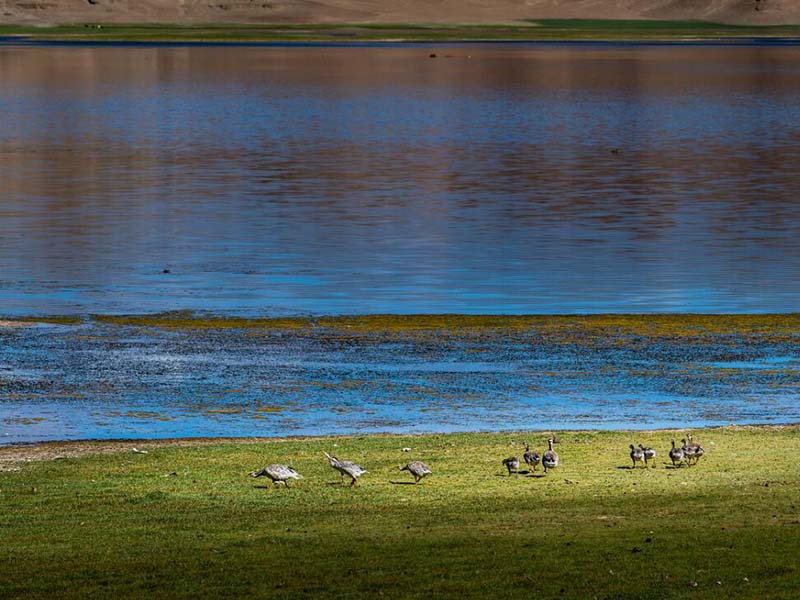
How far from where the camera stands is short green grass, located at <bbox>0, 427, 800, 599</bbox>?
15.3 m

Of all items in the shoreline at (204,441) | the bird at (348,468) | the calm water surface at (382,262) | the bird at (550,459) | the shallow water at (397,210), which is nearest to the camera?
the bird at (348,468)

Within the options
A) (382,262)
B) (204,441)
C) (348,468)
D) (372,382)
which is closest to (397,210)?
(382,262)

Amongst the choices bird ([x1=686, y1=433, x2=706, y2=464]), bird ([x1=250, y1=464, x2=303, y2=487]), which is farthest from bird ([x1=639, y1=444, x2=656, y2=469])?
bird ([x1=250, y1=464, x2=303, y2=487])

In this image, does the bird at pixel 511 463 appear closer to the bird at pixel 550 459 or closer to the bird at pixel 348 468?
the bird at pixel 550 459

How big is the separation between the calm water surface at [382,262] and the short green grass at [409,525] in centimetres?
369

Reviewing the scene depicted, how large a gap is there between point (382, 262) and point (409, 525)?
2886 centimetres

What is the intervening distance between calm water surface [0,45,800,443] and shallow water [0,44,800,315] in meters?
0.18

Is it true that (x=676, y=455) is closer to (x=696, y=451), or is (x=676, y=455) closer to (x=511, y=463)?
(x=696, y=451)

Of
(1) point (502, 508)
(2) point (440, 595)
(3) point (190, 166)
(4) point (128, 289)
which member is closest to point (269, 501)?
(1) point (502, 508)

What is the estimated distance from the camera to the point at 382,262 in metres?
46.3

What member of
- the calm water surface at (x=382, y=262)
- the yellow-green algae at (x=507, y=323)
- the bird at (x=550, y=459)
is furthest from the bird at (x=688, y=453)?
the yellow-green algae at (x=507, y=323)

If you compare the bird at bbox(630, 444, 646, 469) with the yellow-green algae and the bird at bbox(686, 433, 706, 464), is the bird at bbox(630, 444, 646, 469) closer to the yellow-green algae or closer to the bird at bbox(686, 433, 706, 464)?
the bird at bbox(686, 433, 706, 464)

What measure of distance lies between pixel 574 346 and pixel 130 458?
39.0ft

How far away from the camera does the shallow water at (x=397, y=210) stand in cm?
4028
